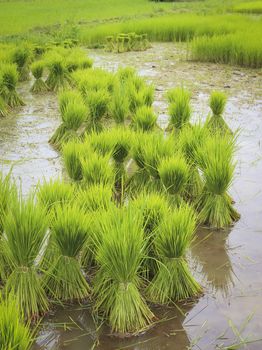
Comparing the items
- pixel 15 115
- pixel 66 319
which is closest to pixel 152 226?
pixel 66 319

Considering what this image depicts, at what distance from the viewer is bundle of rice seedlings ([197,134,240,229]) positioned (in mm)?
3893

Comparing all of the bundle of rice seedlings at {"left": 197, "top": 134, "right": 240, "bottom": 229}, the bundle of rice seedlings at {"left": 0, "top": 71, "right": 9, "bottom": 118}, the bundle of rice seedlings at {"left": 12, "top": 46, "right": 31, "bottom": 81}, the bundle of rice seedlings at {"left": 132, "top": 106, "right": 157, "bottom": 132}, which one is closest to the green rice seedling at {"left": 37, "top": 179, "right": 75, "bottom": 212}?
the bundle of rice seedlings at {"left": 197, "top": 134, "right": 240, "bottom": 229}

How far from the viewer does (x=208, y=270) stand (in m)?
3.42

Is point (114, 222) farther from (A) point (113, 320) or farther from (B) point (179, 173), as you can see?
(B) point (179, 173)

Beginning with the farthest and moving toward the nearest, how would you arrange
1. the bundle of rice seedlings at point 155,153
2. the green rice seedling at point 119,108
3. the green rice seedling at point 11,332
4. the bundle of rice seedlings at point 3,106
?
the bundle of rice seedlings at point 3,106 → the green rice seedling at point 119,108 → the bundle of rice seedlings at point 155,153 → the green rice seedling at point 11,332

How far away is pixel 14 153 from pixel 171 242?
10.1 feet

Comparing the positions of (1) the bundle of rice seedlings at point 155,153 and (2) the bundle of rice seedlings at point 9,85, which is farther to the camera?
(2) the bundle of rice seedlings at point 9,85

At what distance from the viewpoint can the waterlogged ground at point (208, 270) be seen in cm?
276

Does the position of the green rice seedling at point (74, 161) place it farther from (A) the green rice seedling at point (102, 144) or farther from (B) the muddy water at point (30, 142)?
(B) the muddy water at point (30, 142)

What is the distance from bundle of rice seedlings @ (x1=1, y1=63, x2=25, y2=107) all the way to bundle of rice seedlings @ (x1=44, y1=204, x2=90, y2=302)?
4.74m

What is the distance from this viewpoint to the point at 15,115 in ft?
23.5

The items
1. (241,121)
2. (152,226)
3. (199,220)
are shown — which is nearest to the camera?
(152,226)

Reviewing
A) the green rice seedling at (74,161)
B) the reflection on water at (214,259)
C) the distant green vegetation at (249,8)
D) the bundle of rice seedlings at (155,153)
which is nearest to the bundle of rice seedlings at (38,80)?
the green rice seedling at (74,161)

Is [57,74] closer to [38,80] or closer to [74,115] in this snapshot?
[38,80]
